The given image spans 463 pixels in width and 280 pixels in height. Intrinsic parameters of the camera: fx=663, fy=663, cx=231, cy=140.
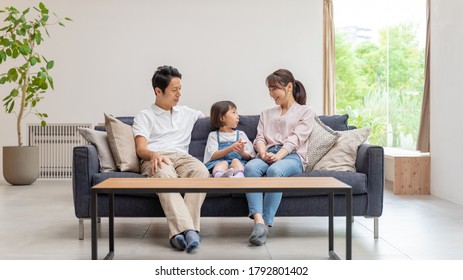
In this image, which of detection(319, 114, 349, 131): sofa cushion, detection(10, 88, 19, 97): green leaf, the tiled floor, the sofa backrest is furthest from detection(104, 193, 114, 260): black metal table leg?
detection(10, 88, 19, 97): green leaf

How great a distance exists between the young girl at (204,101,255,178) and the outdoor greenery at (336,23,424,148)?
3.22 m

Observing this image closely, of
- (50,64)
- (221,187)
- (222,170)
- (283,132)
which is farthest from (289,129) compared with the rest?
(50,64)

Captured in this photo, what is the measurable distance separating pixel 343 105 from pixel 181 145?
14.9 feet

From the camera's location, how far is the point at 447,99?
594cm

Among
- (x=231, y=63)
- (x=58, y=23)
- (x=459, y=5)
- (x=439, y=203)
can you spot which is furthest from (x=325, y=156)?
(x=58, y=23)

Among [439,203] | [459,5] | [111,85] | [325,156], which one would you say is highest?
[459,5]

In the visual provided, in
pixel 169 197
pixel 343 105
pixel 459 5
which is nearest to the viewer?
pixel 169 197

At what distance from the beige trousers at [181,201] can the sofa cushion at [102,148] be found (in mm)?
229

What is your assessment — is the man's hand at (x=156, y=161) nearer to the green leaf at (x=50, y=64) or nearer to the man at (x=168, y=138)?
the man at (x=168, y=138)

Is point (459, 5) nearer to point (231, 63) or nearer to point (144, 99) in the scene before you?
point (231, 63)

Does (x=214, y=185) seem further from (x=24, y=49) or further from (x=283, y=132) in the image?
(x=24, y=49)

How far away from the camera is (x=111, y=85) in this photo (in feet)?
26.6

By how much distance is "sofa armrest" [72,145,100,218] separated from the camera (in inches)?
159
